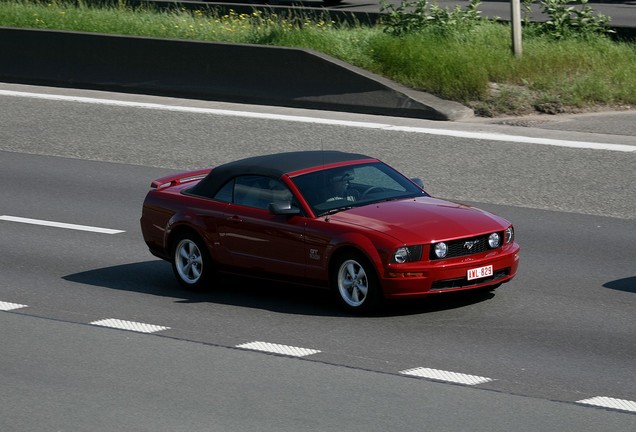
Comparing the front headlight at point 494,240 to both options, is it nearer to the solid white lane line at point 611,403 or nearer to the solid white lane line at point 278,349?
the solid white lane line at point 278,349

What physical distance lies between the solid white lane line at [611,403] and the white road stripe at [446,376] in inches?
32.9

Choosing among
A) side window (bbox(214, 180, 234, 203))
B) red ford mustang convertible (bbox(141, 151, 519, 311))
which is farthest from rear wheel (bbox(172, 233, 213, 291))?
side window (bbox(214, 180, 234, 203))

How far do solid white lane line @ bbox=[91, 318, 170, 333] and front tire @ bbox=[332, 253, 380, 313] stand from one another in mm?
1528

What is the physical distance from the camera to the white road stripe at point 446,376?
936cm

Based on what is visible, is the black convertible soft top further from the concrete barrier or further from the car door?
the concrete barrier

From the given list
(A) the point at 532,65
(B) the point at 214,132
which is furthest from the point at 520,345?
(A) the point at 532,65

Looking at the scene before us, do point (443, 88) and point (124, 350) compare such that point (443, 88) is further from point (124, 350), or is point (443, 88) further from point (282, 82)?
point (124, 350)

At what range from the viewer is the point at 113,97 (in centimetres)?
2462

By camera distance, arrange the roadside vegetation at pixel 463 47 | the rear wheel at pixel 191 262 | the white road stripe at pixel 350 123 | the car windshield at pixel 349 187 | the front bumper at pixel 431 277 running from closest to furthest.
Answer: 1. the front bumper at pixel 431 277
2. the car windshield at pixel 349 187
3. the rear wheel at pixel 191 262
4. the white road stripe at pixel 350 123
5. the roadside vegetation at pixel 463 47

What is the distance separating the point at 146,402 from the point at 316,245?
2936 millimetres

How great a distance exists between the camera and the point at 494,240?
11.5 meters

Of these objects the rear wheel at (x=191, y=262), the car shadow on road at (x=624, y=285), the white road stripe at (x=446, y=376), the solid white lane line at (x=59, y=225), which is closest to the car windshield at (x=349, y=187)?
the rear wheel at (x=191, y=262)

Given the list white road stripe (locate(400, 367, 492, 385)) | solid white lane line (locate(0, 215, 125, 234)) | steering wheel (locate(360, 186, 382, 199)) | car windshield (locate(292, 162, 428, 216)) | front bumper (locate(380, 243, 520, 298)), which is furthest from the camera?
solid white lane line (locate(0, 215, 125, 234))

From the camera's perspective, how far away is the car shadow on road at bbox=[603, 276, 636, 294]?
12.1 m
